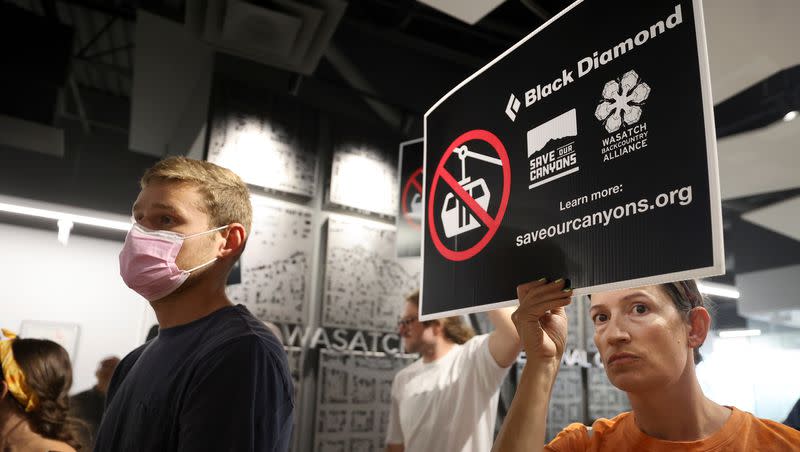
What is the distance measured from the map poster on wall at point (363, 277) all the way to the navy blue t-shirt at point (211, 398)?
315cm

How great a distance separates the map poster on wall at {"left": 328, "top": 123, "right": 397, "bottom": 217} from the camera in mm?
5021

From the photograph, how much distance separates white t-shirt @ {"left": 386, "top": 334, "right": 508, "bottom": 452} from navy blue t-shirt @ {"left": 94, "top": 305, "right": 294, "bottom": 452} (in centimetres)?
136

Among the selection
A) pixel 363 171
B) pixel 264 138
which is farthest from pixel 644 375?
pixel 363 171

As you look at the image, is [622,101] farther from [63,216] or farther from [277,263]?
[63,216]

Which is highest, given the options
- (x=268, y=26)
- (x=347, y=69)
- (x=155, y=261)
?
(x=347, y=69)

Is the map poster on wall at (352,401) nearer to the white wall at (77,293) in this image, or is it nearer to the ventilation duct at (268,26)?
the white wall at (77,293)

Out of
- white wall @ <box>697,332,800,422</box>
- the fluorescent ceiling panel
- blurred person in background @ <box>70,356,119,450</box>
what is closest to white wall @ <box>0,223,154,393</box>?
blurred person in background @ <box>70,356,119,450</box>

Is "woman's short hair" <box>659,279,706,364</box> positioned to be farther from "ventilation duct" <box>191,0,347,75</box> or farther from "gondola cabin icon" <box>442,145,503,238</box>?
"ventilation duct" <box>191,0,347,75</box>

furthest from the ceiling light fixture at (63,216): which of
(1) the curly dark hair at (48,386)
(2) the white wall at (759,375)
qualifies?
(2) the white wall at (759,375)

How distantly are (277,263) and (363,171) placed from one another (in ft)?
3.97

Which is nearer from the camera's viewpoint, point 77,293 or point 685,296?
point 685,296

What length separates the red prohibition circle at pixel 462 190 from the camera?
1393 mm

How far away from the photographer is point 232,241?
5.74 feet

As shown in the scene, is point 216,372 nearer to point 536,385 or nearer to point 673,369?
point 536,385
